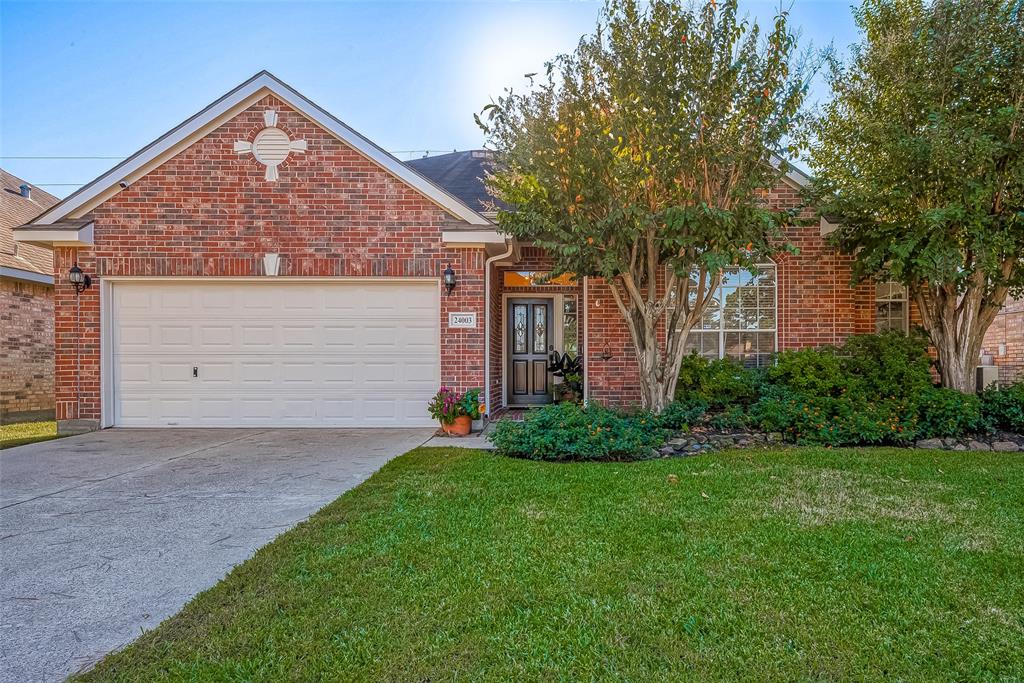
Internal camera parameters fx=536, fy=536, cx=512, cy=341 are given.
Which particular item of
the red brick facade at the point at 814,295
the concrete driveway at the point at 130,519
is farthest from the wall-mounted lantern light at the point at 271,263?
the red brick facade at the point at 814,295

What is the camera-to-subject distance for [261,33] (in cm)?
916

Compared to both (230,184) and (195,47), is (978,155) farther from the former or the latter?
(195,47)

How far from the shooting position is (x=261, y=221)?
8.10 metres

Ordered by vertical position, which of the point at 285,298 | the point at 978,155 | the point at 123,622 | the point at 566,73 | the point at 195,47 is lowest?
the point at 123,622

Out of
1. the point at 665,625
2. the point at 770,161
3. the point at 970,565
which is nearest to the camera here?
the point at 665,625

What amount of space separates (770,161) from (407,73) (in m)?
7.04

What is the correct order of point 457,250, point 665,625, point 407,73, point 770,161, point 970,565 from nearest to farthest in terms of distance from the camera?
point 665,625 < point 970,565 < point 770,161 < point 457,250 < point 407,73

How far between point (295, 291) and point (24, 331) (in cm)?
694

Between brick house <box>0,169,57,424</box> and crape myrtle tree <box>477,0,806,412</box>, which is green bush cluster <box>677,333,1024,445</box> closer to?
crape myrtle tree <box>477,0,806,412</box>

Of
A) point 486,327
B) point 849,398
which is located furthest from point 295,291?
point 849,398

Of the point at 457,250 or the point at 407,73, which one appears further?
the point at 407,73

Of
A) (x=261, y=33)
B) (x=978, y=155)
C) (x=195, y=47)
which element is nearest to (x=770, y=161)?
(x=978, y=155)

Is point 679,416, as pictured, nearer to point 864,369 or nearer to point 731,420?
→ point 731,420

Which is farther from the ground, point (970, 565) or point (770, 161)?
point (770, 161)
